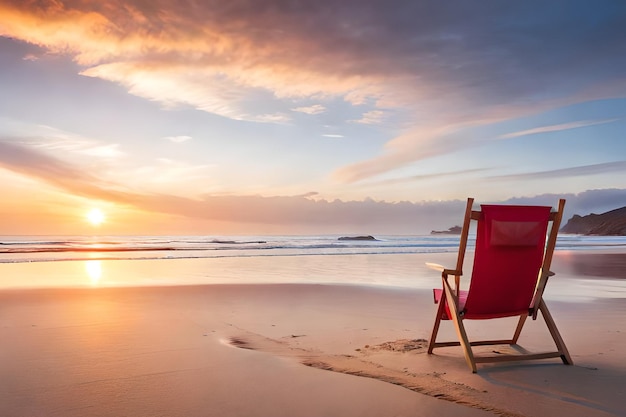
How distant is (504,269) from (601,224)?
8498cm

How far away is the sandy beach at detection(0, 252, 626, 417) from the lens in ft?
10.4

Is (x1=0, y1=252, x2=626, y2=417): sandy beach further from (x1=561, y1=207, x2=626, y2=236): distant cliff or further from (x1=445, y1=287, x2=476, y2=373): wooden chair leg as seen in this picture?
(x1=561, y1=207, x2=626, y2=236): distant cliff

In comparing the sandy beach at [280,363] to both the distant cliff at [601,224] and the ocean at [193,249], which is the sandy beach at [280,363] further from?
the distant cliff at [601,224]

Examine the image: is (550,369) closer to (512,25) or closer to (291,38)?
(291,38)

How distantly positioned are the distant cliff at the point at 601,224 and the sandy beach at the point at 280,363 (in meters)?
72.3

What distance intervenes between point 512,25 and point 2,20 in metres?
12.1

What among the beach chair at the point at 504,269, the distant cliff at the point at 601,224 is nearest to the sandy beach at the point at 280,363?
the beach chair at the point at 504,269

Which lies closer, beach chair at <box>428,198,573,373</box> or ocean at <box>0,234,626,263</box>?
beach chair at <box>428,198,573,373</box>

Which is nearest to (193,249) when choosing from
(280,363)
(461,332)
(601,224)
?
(280,363)

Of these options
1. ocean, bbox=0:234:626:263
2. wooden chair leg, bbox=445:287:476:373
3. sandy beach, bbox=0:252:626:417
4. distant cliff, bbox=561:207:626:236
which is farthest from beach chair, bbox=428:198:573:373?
distant cliff, bbox=561:207:626:236

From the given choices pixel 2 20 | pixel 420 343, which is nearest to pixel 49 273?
pixel 2 20

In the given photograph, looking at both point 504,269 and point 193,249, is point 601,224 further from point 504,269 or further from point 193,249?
point 504,269

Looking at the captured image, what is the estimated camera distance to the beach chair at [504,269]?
412 centimetres

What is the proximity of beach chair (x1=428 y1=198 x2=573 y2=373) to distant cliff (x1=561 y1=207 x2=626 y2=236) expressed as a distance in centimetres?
7337
